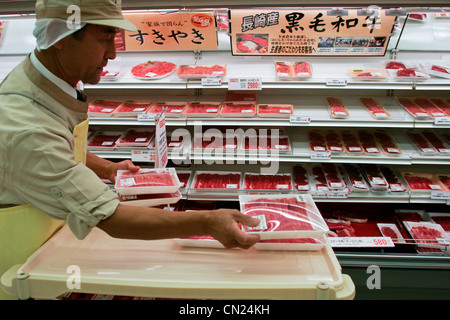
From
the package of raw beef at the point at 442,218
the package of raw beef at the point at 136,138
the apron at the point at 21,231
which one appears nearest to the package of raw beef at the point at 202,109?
the package of raw beef at the point at 136,138

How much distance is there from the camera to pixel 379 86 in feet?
10.7

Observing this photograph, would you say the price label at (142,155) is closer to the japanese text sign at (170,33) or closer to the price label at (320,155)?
the japanese text sign at (170,33)

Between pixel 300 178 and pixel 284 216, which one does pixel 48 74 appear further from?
pixel 300 178

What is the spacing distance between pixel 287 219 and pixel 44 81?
1.24m

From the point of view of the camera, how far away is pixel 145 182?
7.24 feet

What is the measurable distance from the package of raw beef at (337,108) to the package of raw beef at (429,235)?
45.9 inches


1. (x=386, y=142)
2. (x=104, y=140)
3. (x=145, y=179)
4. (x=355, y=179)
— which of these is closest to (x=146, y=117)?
(x=104, y=140)

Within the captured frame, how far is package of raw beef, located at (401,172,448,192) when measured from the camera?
3473mm

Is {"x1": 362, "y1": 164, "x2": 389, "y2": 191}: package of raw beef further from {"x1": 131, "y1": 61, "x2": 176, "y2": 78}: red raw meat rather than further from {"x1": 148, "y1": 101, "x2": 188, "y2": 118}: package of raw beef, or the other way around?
{"x1": 131, "y1": 61, "x2": 176, "y2": 78}: red raw meat

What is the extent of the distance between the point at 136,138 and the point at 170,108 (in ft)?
1.45

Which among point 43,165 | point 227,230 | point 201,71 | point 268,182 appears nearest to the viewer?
point 43,165
